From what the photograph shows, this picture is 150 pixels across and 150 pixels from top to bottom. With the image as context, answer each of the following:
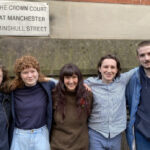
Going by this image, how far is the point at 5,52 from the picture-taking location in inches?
126

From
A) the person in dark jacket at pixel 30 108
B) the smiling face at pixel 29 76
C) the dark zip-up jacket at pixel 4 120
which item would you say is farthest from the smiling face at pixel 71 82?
the dark zip-up jacket at pixel 4 120

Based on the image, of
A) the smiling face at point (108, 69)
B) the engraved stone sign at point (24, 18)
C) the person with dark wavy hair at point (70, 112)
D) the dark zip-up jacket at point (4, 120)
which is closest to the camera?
the dark zip-up jacket at point (4, 120)

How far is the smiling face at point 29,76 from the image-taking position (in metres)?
2.55

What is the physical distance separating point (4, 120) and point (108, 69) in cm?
118

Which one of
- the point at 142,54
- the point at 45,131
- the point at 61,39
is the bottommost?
the point at 45,131

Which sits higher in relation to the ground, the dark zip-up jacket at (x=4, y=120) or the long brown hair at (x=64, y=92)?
the long brown hair at (x=64, y=92)

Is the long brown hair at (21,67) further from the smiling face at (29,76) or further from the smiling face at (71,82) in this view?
the smiling face at (71,82)

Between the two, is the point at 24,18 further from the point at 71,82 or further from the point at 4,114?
the point at 4,114

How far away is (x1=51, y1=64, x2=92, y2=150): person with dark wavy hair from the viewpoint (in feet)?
8.30

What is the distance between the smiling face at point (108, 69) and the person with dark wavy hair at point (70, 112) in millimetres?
262

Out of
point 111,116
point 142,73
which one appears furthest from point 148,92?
point 111,116

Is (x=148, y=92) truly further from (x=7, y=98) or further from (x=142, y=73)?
(x=7, y=98)

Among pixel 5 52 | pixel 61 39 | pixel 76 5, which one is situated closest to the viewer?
pixel 5 52

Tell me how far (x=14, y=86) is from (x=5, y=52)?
794 mm
